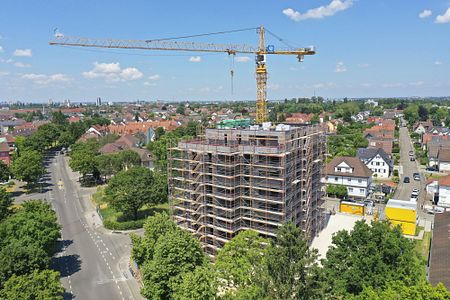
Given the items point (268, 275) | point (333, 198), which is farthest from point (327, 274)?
point (333, 198)

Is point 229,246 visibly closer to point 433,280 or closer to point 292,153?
point 292,153

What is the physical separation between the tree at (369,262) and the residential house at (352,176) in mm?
35443

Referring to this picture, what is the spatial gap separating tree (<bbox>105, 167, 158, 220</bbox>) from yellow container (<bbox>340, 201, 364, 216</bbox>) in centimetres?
3391

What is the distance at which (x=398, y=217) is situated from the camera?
50.4m

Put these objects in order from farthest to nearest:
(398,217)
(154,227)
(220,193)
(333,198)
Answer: (333,198)
(398,217)
(220,193)
(154,227)

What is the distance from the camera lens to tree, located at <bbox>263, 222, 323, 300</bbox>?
22969 millimetres

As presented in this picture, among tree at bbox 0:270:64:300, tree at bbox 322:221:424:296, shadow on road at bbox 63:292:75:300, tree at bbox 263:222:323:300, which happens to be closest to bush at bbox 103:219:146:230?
shadow on road at bbox 63:292:75:300

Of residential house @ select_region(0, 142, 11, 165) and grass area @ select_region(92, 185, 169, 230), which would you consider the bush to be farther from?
residential house @ select_region(0, 142, 11, 165)

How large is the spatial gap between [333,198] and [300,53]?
31.7m

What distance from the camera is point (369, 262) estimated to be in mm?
28328

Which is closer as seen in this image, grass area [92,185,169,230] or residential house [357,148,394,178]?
grass area [92,185,169,230]

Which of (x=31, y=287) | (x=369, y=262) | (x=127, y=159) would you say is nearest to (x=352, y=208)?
(x=369, y=262)

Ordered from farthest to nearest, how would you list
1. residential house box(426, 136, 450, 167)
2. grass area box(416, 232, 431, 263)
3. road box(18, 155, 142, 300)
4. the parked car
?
residential house box(426, 136, 450, 167)
the parked car
grass area box(416, 232, 431, 263)
road box(18, 155, 142, 300)

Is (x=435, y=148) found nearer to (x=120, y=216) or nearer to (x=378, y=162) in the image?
(x=378, y=162)
